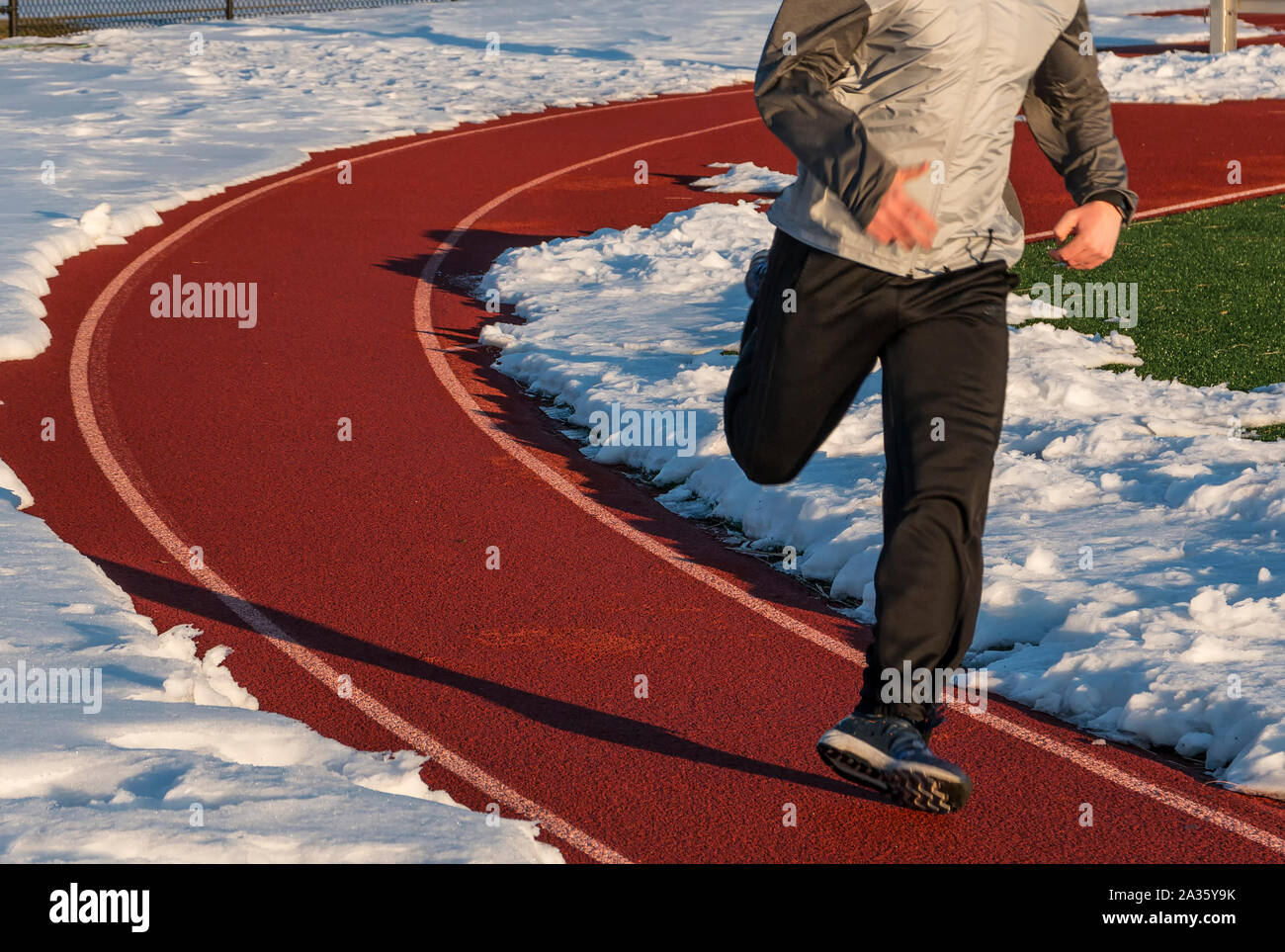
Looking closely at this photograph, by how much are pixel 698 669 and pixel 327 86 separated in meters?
23.2

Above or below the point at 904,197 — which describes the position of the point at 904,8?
above

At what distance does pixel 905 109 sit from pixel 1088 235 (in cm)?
61

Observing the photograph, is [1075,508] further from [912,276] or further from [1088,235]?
[912,276]

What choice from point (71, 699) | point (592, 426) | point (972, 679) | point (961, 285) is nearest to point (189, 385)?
point (592, 426)

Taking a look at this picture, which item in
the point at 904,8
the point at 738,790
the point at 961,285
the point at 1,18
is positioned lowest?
the point at 738,790

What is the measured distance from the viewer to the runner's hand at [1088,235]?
3.94 metres

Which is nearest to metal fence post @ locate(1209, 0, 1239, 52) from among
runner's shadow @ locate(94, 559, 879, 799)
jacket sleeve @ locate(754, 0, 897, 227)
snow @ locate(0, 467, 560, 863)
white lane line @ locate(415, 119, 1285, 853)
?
white lane line @ locate(415, 119, 1285, 853)

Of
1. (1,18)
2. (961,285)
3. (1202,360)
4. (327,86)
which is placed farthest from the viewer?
(1,18)

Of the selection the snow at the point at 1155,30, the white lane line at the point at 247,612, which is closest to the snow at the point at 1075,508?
the white lane line at the point at 247,612

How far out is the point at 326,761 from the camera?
15.3ft

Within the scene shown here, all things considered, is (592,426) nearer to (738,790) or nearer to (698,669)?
(698,669)

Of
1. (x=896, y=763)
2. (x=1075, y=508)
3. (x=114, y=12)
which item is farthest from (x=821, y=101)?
(x=114, y=12)

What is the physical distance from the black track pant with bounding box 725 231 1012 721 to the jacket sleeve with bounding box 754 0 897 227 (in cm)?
32

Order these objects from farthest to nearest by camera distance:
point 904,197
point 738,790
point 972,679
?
point 972,679
point 738,790
point 904,197
